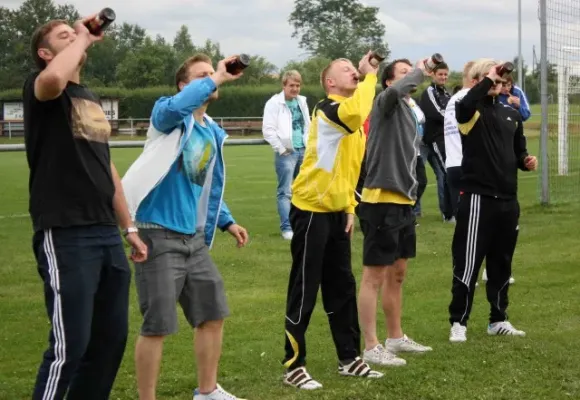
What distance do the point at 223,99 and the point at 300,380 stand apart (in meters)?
55.8

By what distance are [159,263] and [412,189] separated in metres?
2.32

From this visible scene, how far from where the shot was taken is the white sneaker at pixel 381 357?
7145 mm

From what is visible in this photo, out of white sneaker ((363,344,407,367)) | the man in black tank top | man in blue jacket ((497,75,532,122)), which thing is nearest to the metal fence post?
man in blue jacket ((497,75,532,122))

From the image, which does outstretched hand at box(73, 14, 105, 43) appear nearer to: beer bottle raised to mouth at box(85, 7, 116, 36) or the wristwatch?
beer bottle raised to mouth at box(85, 7, 116, 36)

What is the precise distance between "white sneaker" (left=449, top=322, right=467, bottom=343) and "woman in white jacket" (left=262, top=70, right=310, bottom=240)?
602cm

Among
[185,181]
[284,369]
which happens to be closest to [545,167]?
[284,369]

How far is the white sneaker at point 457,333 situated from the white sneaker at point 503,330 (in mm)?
292

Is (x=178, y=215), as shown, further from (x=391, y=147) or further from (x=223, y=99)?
(x=223, y=99)

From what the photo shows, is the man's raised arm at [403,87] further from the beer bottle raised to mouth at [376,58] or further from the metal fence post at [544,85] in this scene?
the metal fence post at [544,85]

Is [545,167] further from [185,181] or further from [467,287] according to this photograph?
[185,181]

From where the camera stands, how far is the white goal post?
18219 mm

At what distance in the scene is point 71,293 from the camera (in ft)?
16.0

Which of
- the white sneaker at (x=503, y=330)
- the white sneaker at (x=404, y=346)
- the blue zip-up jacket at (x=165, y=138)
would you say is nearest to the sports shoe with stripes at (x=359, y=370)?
the white sneaker at (x=404, y=346)

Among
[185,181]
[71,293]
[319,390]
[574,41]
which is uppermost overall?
[574,41]
